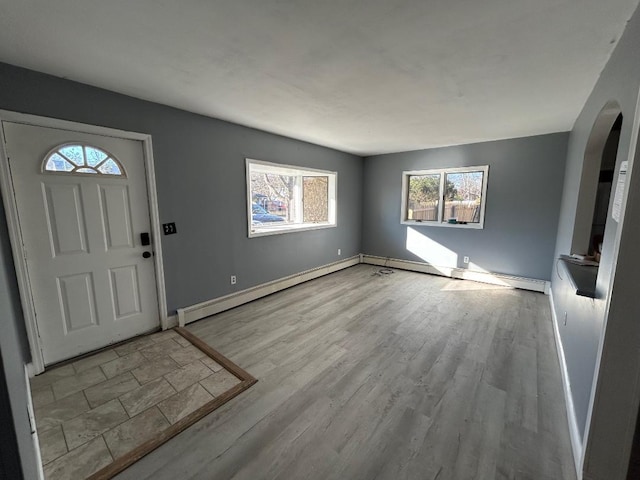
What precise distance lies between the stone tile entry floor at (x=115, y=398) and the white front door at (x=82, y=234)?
0.29 meters

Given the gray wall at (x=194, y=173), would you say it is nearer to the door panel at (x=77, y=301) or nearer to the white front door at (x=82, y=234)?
the white front door at (x=82, y=234)

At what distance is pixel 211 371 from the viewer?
2299mm

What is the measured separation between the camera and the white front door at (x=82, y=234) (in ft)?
7.18

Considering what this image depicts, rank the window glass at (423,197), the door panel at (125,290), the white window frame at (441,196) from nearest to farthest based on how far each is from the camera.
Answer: the door panel at (125,290), the white window frame at (441,196), the window glass at (423,197)

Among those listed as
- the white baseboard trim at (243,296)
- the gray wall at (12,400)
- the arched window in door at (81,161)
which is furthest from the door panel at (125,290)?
the gray wall at (12,400)

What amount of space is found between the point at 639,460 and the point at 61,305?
3962 millimetres

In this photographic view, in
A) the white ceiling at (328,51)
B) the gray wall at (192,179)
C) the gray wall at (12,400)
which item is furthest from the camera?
the gray wall at (192,179)

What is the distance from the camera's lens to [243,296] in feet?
12.3

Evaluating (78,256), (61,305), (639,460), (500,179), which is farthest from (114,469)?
(500,179)

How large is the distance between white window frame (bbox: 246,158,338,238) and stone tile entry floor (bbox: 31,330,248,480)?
6.22 feet

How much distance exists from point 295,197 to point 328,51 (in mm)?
3333

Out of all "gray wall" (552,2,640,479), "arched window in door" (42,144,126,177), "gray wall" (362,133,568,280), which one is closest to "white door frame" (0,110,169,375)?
"arched window in door" (42,144,126,177)

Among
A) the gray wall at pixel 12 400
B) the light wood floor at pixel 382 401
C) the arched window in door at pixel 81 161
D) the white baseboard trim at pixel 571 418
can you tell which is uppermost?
the arched window in door at pixel 81 161

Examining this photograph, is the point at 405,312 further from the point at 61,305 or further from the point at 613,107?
the point at 61,305
